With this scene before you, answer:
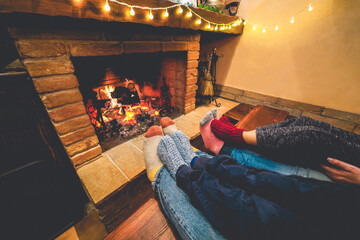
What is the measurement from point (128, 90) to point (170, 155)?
142 cm

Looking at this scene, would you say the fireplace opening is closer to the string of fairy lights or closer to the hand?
the string of fairy lights

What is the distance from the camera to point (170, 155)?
97 cm

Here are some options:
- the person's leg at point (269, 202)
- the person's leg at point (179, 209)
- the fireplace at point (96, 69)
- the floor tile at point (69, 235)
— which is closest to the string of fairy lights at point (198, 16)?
the fireplace at point (96, 69)

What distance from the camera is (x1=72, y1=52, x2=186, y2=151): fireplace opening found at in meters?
1.61

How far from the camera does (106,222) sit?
1.07 m

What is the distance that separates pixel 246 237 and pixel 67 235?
157 cm

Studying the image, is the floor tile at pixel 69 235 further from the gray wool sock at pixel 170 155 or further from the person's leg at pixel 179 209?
the gray wool sock at pixel 170 155

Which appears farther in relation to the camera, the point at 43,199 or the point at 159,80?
the point at 159,80

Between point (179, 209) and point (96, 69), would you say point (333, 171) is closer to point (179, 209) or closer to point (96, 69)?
point (179, 209)

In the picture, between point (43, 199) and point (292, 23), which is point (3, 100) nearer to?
point (43, 199)

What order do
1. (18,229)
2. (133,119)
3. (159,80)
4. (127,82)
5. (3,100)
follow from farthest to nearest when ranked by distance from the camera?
(159,80), (127,82), (133,119), (18,229), (3,100)

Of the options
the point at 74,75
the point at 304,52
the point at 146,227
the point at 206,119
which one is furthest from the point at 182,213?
the point at 304,52

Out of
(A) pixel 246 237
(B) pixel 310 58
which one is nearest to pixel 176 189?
(A) pixel 246 237

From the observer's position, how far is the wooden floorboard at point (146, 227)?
2.37 ft
